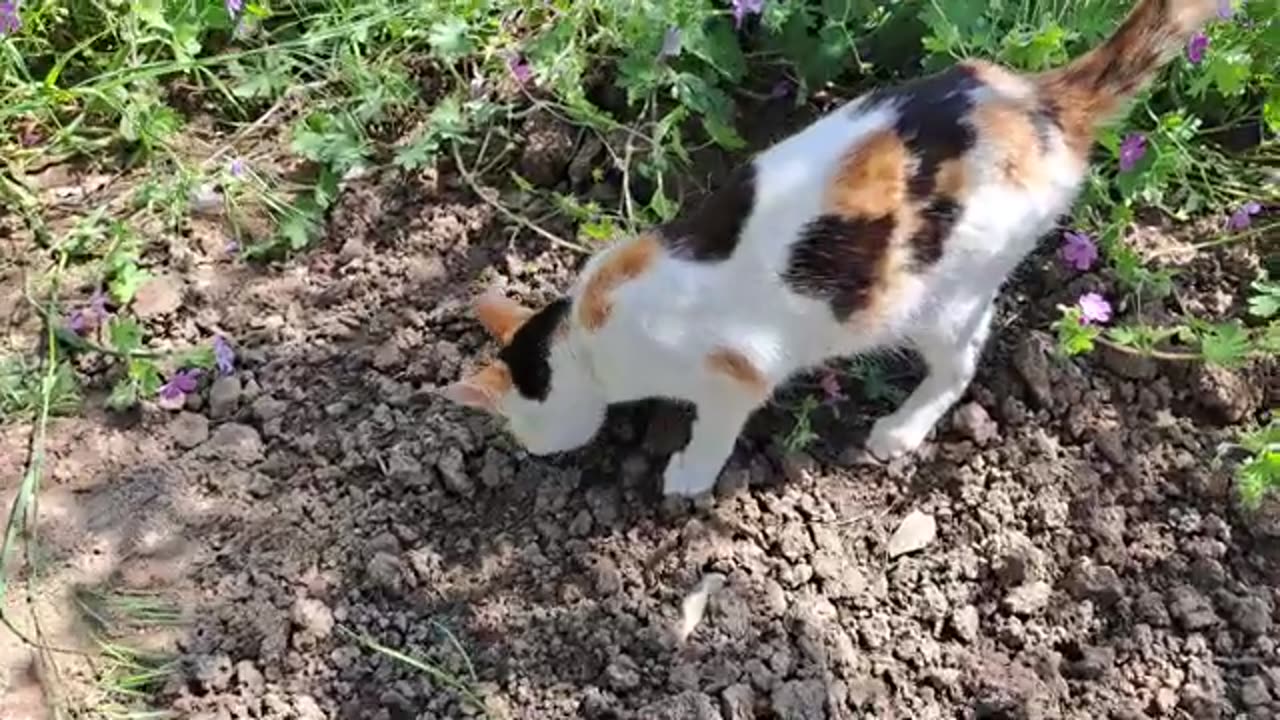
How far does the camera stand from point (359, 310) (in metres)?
3.10

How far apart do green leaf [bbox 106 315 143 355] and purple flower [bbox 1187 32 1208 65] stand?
223cm

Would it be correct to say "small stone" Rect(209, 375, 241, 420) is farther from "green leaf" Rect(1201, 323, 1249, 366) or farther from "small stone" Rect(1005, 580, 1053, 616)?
"green leaf" Rect(1201, 323, 1249, 366)

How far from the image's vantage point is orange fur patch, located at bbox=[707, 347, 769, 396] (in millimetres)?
2547

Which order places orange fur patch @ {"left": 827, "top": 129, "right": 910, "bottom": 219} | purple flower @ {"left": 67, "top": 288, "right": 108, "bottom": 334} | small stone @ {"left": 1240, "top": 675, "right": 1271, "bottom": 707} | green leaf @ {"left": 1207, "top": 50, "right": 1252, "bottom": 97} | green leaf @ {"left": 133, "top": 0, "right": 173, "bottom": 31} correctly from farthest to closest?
green leaf @ {"left": 133, "top": 0, "right": 173, "bottom": 31} < purple flower @ {"left": 67, "top": 288, "right": 108, "bottom": 334} < green leaf @ {"left": 1207, "top": 50, "right": 1252, "bottom": 97} < small stone @ {"left": 1240, "top": 675, "right": 1271, "bottom": 707} < orange fur patch @ {"left": 827, "top": 129, "right": 910, "bottom": 219}

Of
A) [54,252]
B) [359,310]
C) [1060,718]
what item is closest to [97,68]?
[54,252]

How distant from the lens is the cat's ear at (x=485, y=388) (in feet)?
8.79

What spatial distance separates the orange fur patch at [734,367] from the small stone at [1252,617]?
0.97m

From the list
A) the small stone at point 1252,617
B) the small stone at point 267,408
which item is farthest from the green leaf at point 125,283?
the small stone at point 1252,617

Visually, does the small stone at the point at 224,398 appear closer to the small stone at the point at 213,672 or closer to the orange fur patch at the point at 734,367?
the small stone at the point at 213,672

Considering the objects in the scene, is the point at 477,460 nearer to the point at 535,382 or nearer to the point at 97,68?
the point at 535,382

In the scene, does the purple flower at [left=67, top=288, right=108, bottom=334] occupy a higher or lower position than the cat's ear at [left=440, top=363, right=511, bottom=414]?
lower

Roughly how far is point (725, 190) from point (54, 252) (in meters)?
1.60

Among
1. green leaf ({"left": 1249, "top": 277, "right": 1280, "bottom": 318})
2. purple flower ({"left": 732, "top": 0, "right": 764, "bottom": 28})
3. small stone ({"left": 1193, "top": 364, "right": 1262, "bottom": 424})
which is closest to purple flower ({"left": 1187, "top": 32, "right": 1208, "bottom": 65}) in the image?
green leaf ({"left": 1249, "top": 277, "right": 1280, "bottom": 318})

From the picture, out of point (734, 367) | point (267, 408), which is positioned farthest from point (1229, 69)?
point (267, 408)
